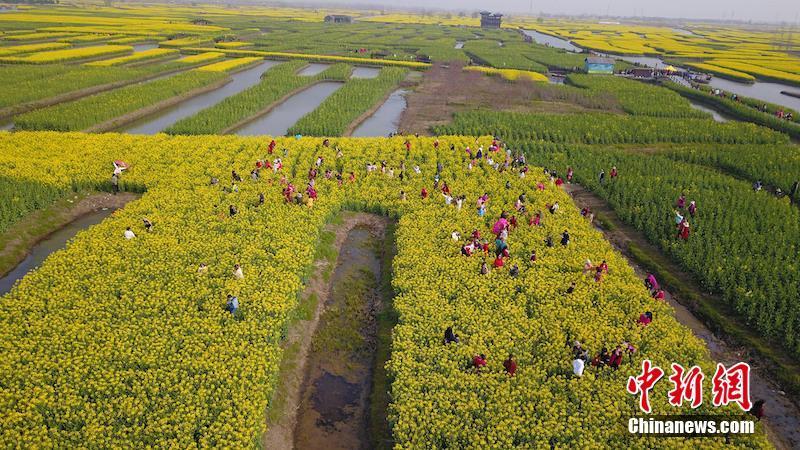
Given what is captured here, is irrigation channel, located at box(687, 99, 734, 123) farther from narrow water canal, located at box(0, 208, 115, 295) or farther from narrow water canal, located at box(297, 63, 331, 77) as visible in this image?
narrow water canal, located at box(0, 208, 115, 295)

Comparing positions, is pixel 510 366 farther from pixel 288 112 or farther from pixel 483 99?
pixel 483 99

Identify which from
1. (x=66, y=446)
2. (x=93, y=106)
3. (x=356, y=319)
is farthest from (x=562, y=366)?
(x=93, y=106)

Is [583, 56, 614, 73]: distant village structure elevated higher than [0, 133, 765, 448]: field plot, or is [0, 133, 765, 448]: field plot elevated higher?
[583, 56, 614, 73]: distant village structure

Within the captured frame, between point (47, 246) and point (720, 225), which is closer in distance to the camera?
point (47, 246)

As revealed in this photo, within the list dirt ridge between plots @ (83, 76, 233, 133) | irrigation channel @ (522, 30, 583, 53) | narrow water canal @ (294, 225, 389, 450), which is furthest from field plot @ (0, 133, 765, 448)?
irrigation channel @ (522, 30, 583, 53)

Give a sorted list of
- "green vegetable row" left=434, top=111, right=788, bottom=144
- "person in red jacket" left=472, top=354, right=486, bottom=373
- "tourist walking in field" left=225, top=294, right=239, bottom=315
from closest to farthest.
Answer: "person in red jacket" left=472, top=354, right=486, bottom=373 → "tourist walking in field" left=225, top=294, right=239, bottom=315 → "green vegetable row" left=434, top=111, right=788, bottom=144

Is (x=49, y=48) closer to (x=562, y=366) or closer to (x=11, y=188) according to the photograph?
(x=11, y=188)

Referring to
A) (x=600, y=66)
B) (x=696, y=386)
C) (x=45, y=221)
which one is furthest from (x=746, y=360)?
(x=600, y=66)
